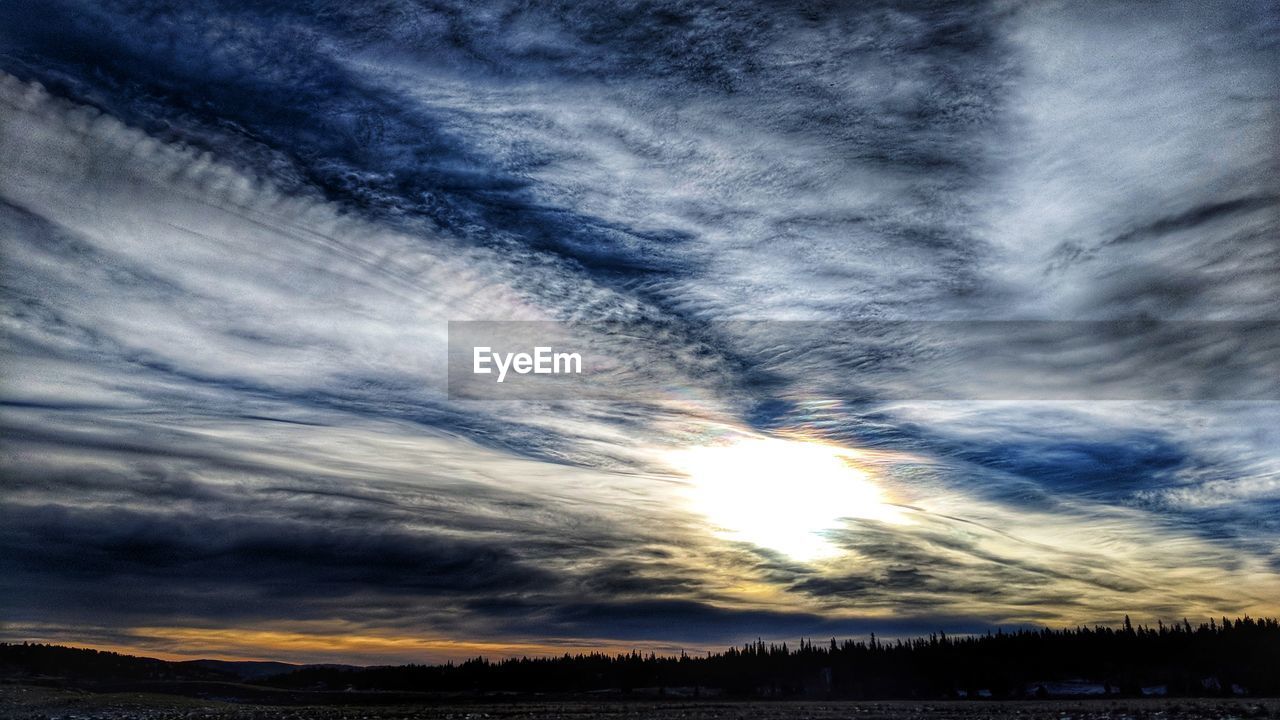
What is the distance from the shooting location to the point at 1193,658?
158 metres

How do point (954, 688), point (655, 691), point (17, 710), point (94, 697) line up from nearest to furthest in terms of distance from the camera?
point (17, 710)
point (94, 697)
point (954, 688)
point (655, 691)

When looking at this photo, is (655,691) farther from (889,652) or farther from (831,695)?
(889,652)

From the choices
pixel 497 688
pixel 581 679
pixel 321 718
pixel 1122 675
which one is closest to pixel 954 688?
pixel 1122 675

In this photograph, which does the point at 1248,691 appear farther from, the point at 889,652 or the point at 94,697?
the point at 94,697

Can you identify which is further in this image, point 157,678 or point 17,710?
point 157,678

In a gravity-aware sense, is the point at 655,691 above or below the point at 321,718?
below

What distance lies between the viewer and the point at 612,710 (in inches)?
3706

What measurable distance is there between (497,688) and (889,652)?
89.4 meters

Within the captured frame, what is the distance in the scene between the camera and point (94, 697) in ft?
428

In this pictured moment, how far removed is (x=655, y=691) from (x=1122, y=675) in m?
90.6

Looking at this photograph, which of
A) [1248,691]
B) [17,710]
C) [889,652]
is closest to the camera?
Result: [17,710]

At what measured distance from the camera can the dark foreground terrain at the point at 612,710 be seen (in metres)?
74.4

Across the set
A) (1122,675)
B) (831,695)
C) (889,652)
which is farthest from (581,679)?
(1122,675)

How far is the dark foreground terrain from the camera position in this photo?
244 ft
